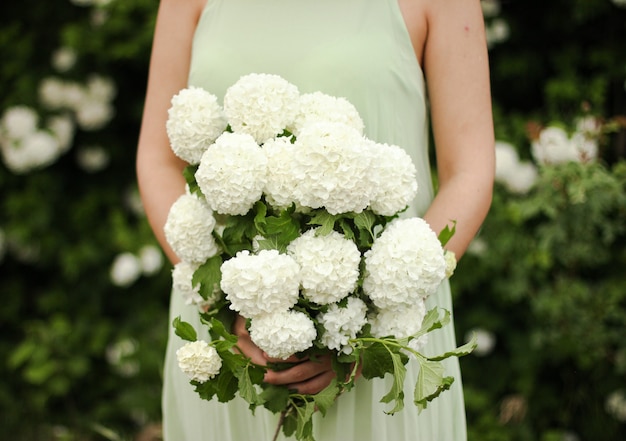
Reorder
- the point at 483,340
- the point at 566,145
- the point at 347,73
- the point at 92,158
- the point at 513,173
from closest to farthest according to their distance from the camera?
the point at 347,73, the point at 566,145, the point at 513,173, the point at 483,340, the point at 92,158

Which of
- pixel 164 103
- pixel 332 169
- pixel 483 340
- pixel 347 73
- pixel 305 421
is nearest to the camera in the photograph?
pixel 332 169

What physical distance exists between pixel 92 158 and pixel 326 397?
2897 millimetres

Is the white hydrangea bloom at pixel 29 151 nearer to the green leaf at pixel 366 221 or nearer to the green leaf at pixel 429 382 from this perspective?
the green leaf at pixel 366 221

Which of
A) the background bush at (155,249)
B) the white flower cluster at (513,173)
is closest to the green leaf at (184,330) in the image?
the background bush at (155,249)

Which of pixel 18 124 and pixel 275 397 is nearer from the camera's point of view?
pixel 275 397

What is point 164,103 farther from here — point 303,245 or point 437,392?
point 437,392

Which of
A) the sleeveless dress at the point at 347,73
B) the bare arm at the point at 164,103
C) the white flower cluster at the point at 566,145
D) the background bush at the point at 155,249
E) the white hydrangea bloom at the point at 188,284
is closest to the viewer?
the white hydrangea bloom at the point at 188,284

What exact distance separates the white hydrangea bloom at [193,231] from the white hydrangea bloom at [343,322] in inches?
10.1

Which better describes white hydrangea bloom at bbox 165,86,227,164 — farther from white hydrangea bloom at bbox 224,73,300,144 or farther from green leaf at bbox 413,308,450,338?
green leaf at bbox 413,308,450,338

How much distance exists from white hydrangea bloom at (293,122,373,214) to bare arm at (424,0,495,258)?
37cm

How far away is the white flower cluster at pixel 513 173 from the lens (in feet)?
10.0

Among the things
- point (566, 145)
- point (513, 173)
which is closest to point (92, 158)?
point (513, 173)

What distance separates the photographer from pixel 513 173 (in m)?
3.07

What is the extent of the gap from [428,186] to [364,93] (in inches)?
11.5
